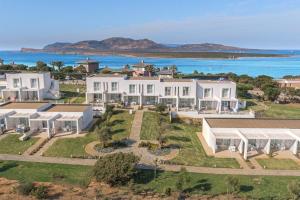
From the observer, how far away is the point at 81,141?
33969 mm

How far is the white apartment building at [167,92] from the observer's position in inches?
1919

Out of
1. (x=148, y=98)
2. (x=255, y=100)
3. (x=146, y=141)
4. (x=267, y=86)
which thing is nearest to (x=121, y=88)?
(x=148, y=98)

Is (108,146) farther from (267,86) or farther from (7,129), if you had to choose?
(267,86)

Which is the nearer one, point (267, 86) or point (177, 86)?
point (177, 86)

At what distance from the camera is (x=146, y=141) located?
113 feet

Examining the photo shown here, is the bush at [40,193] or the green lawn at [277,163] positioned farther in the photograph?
the green lawn at [277,163]

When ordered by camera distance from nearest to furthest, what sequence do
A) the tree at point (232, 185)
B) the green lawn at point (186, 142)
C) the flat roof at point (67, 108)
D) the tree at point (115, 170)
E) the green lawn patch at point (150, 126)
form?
the tree at point (232, 185) → the tree at point (115, 170) → the green lawn at point (186, 142) → the green lawn patch at point (150, 126) → the flat roof at point (67, 108)

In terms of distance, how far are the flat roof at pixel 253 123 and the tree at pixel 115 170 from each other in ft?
44.1

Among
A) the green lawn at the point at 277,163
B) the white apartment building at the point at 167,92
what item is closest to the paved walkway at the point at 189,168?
the green lawn at the point at 277,163

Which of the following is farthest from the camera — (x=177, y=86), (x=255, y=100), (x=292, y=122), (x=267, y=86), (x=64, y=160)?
(x=267, y=86)

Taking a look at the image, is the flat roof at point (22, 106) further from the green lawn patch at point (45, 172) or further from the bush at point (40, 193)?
the bush at point (40, 193)

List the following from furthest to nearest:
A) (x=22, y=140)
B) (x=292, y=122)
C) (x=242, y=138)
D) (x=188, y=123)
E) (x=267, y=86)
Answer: (x=267, y=86)
(x=188, y=123)
(x=292, y=122)
(x=22, y=140)
(x=242, y=138)

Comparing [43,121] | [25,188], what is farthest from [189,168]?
[43,121]

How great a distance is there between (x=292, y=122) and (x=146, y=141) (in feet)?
61.8
